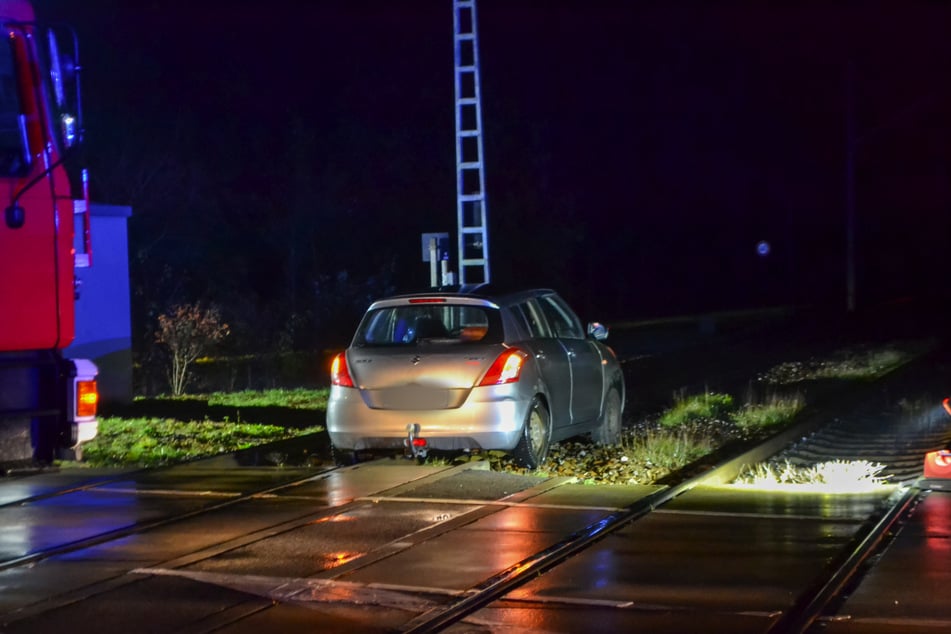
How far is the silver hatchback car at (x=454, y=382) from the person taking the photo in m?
12.3

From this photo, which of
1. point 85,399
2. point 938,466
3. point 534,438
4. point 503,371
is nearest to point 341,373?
point 503,371

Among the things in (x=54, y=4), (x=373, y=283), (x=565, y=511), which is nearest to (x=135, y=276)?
(x=373, y=283)

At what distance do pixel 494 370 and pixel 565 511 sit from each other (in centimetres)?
211

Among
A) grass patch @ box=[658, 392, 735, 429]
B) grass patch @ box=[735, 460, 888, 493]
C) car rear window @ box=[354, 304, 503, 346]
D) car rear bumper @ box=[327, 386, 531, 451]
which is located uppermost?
car rear window @ box=[354, 304, 503, 346]

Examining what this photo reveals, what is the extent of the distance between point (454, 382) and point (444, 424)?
1.19 ft

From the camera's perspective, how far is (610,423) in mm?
14609

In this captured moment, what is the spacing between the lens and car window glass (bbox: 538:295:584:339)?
45.6 ft

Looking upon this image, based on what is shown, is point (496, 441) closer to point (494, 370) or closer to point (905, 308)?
point (494, 370)

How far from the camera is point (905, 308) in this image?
1895 inches

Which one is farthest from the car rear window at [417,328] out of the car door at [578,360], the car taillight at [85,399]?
the car taillight at [85,399]

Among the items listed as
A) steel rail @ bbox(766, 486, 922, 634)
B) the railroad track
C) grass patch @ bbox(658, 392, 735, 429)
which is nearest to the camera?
steel rail @ bbox(766, 486, 922, 634)

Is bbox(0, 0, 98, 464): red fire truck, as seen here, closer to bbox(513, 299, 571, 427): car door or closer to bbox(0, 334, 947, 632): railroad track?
bbox(0, 334, 947, 632): railroad track

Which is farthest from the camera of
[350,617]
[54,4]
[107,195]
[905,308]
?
[905,308]

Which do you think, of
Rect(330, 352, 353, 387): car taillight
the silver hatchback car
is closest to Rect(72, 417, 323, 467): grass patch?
Rect(330, 352, 353, 387): car taillight
